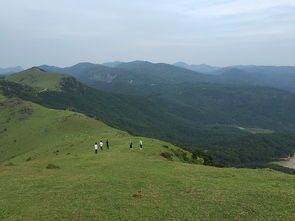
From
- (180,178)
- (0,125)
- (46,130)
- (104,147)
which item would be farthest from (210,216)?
(0,125)

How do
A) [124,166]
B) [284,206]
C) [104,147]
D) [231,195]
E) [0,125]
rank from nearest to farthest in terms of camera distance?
[284,206]
[231,195]
[124,166]
[104,147]
[0,125]

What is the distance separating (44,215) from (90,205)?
381 centimetres

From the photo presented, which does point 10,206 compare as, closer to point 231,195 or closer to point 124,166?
point 124,166

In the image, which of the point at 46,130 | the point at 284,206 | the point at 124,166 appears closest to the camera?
the point at 284,206

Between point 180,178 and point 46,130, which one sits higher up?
point 180,178

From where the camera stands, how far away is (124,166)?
3500cm

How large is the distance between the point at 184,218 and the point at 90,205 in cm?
837

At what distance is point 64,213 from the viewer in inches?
844

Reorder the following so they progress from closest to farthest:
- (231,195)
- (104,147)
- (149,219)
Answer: (149,219) → (231,195) → (104,147)

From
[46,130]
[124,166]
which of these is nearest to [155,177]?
[124,166]

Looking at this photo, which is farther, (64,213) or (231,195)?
(231,195)

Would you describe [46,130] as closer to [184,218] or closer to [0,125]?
[0,125]

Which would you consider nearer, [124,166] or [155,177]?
[155,177]

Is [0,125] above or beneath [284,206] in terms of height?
beneath
